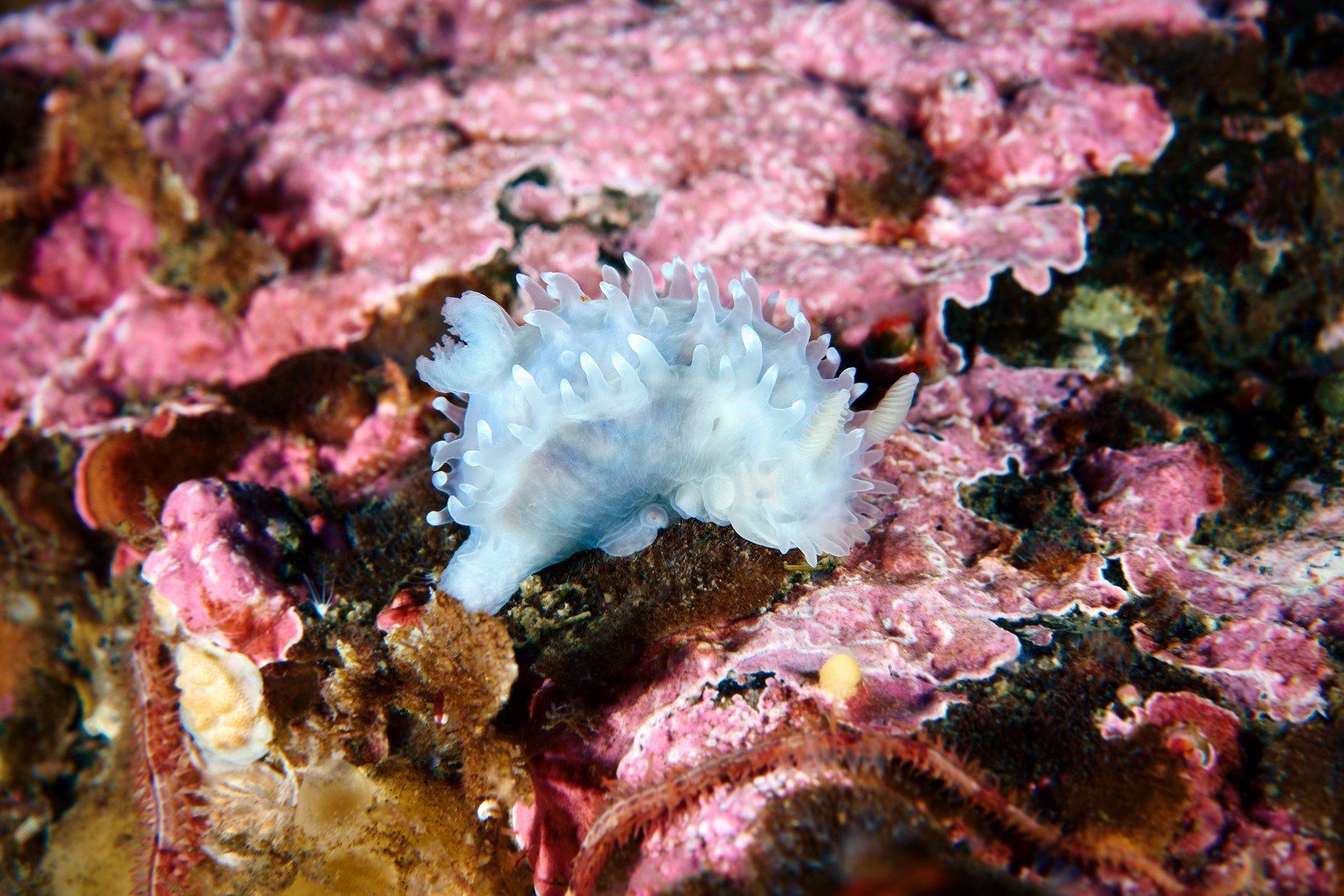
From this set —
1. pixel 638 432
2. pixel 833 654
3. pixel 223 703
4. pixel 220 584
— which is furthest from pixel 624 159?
pixel 223 703

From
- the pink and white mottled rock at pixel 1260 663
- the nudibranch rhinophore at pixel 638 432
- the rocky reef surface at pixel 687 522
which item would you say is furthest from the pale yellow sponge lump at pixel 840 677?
the pink and white mottled rock at pixel 1260 663

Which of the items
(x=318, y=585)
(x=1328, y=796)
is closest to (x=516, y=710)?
(x=318, y=585)

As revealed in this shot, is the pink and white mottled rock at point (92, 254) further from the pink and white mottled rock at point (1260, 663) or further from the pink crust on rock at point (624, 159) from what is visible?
the pink and white mottled rock at point (1260, 663)

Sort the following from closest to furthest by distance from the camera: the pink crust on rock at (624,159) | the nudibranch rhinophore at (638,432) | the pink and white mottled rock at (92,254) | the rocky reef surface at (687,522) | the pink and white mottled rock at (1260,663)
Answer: the rocky reef surface at (687,522)
the pink and white mottled rock at (1260,663)
the nudibranch rhinophore at (638,432)
the pink crust on rock at (624,159)
the pink and white mottled rock at (92,254)

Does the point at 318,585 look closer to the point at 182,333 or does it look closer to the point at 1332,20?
the point at 182,333

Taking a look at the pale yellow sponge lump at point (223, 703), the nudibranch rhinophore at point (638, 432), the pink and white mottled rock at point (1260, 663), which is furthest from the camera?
the pale yellow sponge lump at point (223, 703)

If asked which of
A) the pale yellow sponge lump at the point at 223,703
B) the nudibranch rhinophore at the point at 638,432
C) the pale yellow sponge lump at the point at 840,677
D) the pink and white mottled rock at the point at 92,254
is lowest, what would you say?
the pale yellow sponge lump at the point at 223,703
